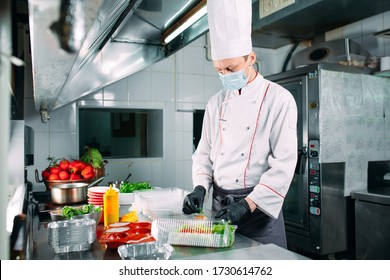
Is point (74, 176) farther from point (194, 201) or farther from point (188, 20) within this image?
point (188, 20)

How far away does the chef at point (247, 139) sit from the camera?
48.6 inches

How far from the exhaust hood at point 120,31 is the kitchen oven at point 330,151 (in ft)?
1.42

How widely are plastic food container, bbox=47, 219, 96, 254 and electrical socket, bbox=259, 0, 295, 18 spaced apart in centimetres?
194

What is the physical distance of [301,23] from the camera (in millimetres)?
2645

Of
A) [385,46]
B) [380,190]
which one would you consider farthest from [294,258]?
[385,46]

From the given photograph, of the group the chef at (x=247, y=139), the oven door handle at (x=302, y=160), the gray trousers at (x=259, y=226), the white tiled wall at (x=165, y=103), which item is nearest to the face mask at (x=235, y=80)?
the chef at (x=247, y=139)

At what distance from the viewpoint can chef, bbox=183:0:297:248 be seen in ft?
4.05

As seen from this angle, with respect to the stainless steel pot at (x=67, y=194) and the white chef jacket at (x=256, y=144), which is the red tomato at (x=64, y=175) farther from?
the white chef jacket at (x=256, y=144)

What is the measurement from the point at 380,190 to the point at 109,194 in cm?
182

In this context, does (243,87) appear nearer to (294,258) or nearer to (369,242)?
(294,258)

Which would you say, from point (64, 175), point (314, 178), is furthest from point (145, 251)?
point (314, 178)

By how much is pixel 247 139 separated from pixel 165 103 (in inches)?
66.6

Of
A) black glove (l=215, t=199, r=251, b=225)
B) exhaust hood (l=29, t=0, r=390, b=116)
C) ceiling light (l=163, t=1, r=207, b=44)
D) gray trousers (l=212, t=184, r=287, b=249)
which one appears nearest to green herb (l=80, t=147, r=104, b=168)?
exhaust hood (l=29, t=0, r=390, b=116)

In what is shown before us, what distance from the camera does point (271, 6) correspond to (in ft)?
7.97
